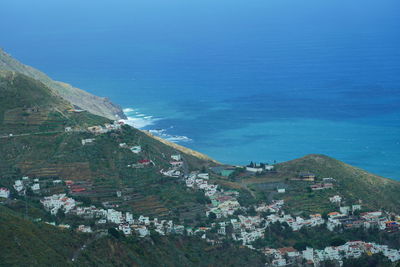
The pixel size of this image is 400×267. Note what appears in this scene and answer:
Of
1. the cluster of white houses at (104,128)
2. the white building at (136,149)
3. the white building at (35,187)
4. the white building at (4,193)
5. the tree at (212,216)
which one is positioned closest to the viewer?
the white building at (4,193)

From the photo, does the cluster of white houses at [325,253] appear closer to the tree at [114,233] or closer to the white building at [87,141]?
the tree at [114,233]

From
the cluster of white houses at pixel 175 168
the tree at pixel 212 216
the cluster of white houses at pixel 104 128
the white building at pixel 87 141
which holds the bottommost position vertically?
the tree at pixel 212 216

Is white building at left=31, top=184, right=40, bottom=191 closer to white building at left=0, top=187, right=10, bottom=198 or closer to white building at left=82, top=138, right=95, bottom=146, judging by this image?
white building at left=0, top=187, right=10, bottom=198

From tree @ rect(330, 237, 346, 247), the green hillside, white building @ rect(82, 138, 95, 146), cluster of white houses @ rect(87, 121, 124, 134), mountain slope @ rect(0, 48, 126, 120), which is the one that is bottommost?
the green hillside

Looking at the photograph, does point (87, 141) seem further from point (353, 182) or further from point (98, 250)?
point (98, 250)

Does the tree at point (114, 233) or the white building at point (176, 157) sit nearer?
the tree at point (114, 233)

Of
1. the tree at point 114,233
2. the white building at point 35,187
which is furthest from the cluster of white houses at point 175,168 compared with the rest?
the tree at point 114,233

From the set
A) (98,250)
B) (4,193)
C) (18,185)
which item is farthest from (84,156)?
(98,250)

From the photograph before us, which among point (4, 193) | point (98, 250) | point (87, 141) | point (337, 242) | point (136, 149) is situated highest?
point (87, 141)

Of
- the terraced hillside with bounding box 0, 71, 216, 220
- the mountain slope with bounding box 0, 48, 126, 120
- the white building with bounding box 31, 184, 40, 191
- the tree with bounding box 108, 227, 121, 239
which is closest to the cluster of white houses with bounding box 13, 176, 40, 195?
the white building with bounding box 31, 184, 40, 191

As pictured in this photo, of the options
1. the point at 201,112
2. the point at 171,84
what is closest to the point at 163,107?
the point at 201,112
